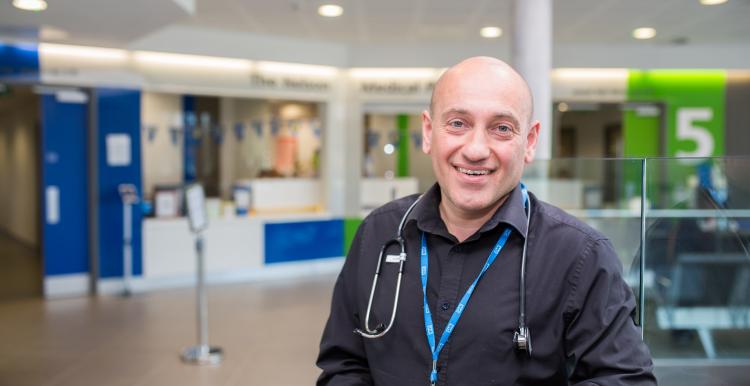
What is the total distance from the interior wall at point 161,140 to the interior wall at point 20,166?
Result: 171 inches

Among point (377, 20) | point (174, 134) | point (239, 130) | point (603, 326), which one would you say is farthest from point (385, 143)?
point (603, 326)

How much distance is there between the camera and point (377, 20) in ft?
24.2

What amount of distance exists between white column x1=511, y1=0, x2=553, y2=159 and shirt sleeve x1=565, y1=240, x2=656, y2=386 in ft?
11.3

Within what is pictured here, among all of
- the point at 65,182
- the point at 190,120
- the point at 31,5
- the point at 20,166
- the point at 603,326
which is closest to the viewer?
the point at 603,326

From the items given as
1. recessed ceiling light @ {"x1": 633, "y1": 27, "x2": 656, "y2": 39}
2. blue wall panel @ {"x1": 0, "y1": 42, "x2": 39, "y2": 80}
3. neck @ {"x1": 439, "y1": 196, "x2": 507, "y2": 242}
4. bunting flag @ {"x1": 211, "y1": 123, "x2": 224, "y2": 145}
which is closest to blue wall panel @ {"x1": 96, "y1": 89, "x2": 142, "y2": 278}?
blue wall panel @ {"x1": 0, "y1": 42, "x2": 39, "y2": 80}

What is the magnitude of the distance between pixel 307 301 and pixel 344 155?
2.64m

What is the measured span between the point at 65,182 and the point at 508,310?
23.9 feet

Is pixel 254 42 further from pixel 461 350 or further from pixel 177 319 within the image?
pixel 461 350

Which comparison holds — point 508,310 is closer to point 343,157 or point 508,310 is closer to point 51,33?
point 51,33

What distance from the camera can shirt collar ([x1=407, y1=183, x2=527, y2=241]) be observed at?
142cm

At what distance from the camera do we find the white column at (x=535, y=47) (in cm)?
466

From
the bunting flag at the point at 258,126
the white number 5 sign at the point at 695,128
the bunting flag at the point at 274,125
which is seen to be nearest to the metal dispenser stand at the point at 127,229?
the bunting flag at the point at 258,126

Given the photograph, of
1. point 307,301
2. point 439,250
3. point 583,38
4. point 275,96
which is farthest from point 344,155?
point 439,250

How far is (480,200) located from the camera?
1423mm
